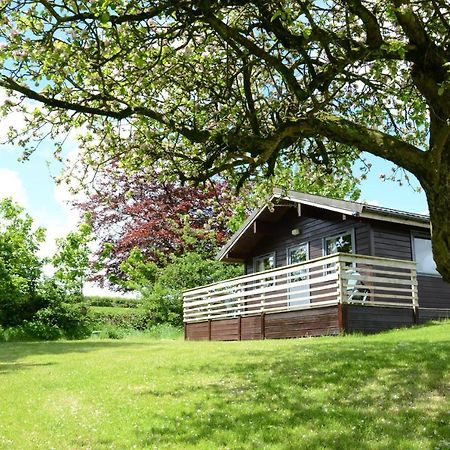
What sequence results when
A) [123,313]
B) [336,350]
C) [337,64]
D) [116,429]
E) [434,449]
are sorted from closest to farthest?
[434,449]
[116,429]
[337,64]
[336,350]
[123,313]

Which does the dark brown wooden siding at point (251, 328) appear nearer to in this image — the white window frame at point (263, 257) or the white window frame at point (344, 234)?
the white window frame at point (344, 234)

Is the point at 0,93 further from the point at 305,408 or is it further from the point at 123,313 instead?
the point at 123,313

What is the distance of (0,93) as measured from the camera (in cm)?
843

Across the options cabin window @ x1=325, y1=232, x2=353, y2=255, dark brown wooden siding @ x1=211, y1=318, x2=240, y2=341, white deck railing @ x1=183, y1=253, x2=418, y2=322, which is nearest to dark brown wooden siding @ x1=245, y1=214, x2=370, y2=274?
cabin window @ x1=325, y1=232, x2=353, y2=255

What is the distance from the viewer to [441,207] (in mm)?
6707

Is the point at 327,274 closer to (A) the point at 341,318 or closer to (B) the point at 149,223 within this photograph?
(A) the point at 341,318

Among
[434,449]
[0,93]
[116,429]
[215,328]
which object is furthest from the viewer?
[215,328]

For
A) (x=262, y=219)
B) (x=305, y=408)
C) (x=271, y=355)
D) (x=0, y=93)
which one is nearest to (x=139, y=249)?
(x=262, y=219)

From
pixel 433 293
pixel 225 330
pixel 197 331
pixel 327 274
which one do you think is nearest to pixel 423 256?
pixel 433 293

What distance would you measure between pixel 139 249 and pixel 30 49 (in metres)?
25.9

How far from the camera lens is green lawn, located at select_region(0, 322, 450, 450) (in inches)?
231

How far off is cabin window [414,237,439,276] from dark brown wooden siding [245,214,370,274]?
6.50 ft

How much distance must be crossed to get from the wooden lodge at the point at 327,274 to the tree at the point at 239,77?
392cm

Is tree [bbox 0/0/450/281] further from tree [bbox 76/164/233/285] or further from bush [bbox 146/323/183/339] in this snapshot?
tree [bbox 76/164/233/285]
